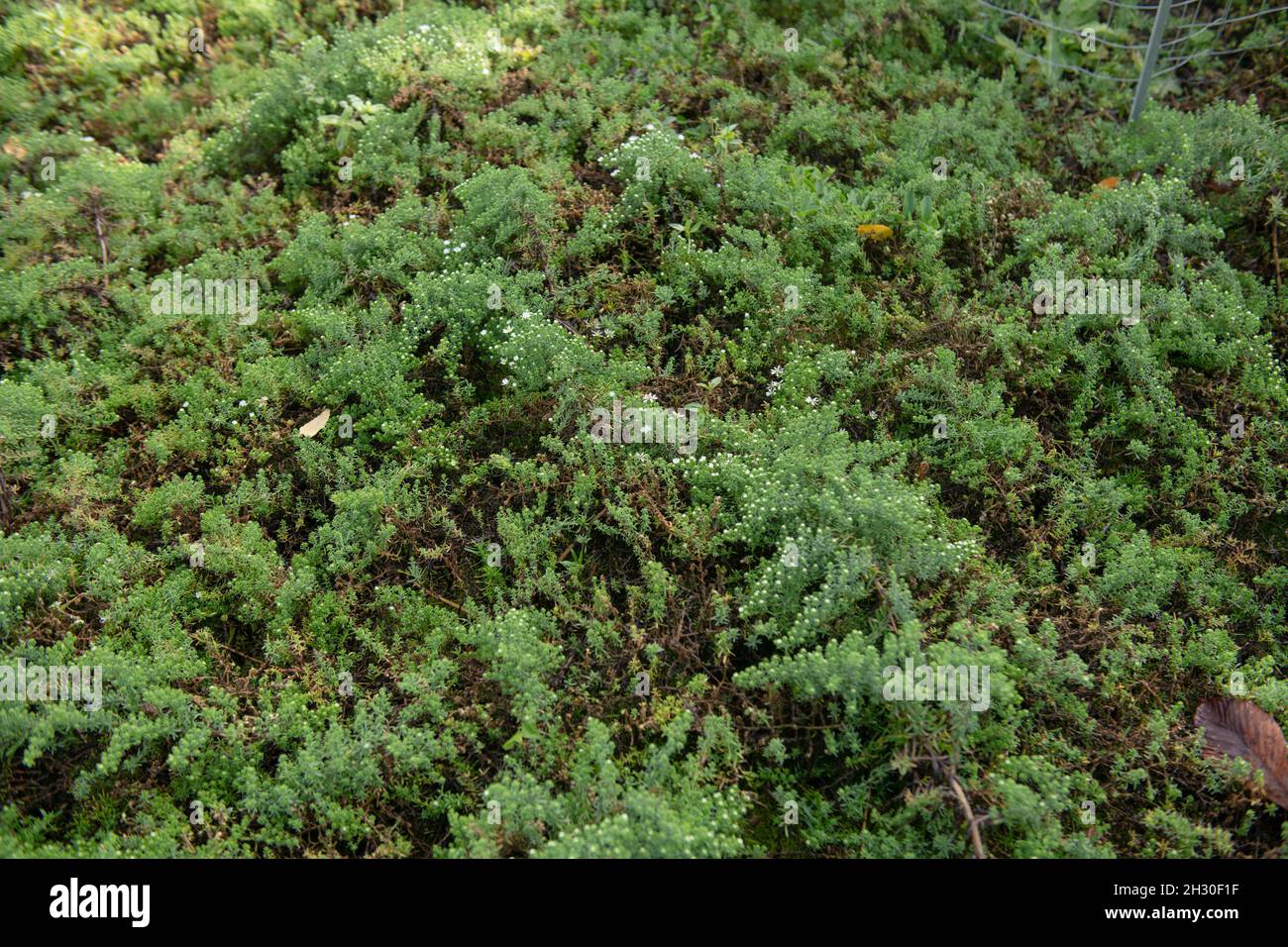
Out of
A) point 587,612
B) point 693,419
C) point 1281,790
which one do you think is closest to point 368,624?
point 587,612

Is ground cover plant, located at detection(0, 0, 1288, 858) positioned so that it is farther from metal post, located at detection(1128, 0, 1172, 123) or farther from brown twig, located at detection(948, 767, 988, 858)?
metal post, located at detection(1128, 0, 1172, 123)

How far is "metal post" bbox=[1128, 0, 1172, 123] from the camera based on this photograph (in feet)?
22.0

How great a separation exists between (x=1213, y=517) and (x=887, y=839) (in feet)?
9.05

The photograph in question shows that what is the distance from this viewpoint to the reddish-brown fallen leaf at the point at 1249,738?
162 inches

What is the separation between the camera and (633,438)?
204 inches

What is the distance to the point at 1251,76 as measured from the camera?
291 inches

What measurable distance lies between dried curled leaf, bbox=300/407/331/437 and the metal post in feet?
20.4

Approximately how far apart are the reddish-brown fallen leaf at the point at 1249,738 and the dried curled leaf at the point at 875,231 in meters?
3.41

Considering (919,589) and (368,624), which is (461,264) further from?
(919,589)

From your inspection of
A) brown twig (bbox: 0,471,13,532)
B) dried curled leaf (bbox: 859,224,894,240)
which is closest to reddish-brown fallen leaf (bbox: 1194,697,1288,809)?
dried curled leaf (bbox: 859,224,894,240)

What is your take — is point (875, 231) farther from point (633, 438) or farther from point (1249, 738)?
point (1249, 738)

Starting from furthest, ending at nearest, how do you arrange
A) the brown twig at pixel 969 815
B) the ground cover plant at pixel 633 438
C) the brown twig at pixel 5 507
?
1. the brown twig at pixel 5 507
2. the ground cover plant at pixel 633 438
3. the brown twig at pixel 969 815

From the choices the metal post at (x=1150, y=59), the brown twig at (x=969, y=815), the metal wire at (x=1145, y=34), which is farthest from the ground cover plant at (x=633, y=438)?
the metal post at (x=1150, y=59)

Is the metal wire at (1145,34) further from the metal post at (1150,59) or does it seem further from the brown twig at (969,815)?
the brown twig at (969,815)
